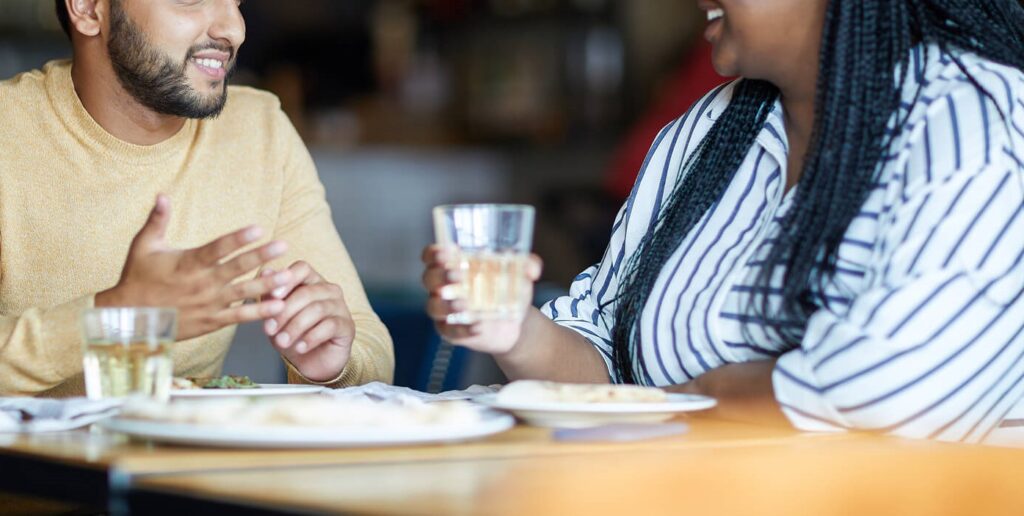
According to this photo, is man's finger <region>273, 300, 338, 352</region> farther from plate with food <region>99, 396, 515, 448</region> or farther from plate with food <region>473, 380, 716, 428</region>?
plate with food <region>99, 396, 515, 448</region>

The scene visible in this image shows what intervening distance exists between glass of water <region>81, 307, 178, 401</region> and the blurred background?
3.85 meters

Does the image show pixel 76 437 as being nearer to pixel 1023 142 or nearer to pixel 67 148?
pixel 1023 142

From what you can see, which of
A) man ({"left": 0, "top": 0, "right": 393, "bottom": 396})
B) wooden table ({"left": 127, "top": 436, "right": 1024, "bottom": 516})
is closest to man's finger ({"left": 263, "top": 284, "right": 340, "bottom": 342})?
man ({"left": 0, "top": 0, "right": 393, "bottom": 396})

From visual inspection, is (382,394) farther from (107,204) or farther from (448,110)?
(448,110)

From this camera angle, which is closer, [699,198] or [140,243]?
[140,243]

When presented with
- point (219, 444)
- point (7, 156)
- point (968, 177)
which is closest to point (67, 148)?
point (7, 156)

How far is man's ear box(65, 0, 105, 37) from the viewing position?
2.19m

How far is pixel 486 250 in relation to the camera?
1122 millimetres

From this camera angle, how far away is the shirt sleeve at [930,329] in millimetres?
1232

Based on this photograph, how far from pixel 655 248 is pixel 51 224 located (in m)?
1.00

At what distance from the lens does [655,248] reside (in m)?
1.68

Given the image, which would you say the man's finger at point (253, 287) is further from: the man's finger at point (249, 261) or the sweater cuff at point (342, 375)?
the sweater cuff at point (342, 375)

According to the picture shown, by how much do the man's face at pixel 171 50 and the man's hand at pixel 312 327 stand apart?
565mm

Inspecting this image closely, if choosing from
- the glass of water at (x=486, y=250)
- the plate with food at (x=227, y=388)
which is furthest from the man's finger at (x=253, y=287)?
the glass of water at (x=486, y=250)
